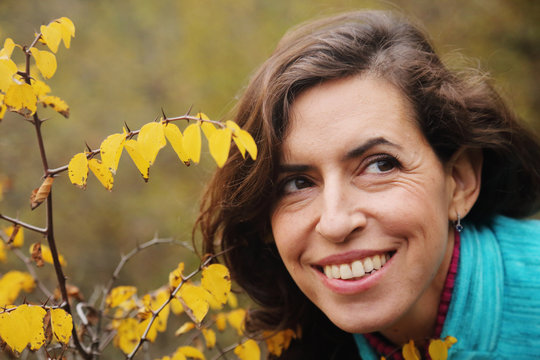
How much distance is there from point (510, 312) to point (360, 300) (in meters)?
0.55

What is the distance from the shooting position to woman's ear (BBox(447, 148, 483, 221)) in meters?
1.68

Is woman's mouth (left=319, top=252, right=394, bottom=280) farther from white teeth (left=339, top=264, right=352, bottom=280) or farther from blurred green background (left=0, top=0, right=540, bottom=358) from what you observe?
blurred green background (left=0, top=0, right=540, bottom=358)

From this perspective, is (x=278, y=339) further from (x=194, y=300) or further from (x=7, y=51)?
(x=7, y=51)

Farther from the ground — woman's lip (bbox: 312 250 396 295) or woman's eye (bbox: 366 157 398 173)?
woman's eye (bbox: 366 157 398 173)

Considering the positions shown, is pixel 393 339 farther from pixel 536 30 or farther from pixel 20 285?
pixel 536 30

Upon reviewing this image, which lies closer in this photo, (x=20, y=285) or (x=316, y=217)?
(x=316, y=217)

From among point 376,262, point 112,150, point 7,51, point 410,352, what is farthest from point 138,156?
point 410,352

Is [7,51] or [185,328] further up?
[7,51]

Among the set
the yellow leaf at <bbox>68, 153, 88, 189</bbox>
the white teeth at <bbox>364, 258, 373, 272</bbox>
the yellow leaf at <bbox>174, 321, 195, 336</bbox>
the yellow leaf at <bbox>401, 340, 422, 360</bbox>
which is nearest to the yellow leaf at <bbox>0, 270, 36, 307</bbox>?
the yellow leaf at <bbox>174, 321, 195, 336</bbox>

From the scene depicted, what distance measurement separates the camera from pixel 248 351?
1.71 m

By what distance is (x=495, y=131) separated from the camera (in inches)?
69.0

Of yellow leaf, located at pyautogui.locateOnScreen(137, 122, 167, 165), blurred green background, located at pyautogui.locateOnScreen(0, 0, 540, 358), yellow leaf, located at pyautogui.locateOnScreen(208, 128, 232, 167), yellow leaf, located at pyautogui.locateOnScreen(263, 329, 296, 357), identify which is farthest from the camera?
blurred green background, located at pyautogui.locateOnScreen(0, 0, 540, 358)

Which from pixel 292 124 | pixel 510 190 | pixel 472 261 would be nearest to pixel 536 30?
pixel 510 190

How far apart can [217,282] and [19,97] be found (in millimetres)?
721
